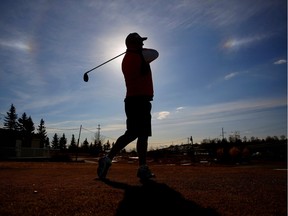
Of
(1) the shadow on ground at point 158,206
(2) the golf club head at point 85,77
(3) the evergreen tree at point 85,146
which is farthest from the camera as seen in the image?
(3) the evergreen tree at point 85,146

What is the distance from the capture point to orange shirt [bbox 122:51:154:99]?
3508 millimetres

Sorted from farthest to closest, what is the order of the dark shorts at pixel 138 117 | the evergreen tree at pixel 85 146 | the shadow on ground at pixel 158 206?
the evergreen tree at pixel 85 146 → the dark shorts at pixel 138 117 → the shadow on ground at pixel 158 206

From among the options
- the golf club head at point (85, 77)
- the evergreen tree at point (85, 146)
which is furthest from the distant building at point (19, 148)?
the evergreen tree at point (85, 146)

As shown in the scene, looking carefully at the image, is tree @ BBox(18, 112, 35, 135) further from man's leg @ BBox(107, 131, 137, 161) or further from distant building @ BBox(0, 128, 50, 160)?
man's leg @ BBox(107, 131, 137, 161)

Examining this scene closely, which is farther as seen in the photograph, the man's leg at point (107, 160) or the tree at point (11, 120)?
the tree at point (11, 120)

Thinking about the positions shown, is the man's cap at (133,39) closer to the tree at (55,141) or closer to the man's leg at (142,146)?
the man's leg at (142,146)

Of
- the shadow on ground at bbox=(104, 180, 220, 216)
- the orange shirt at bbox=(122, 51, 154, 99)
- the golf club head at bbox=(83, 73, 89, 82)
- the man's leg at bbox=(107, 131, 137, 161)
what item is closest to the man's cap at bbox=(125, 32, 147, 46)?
the orange shirt at bbox=(122, 51, 154, 99)

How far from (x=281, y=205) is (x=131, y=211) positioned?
3.39ft

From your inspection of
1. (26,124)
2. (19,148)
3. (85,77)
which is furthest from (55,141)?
(85,77)

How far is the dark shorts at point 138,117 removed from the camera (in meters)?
3.37

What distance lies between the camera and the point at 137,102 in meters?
3.45

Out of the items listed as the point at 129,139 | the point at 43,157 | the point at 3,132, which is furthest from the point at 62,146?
the point at 129,139

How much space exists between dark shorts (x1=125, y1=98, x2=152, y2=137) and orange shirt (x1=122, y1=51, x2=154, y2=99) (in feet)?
0.36

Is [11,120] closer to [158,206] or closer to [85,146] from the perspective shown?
[85,146]
